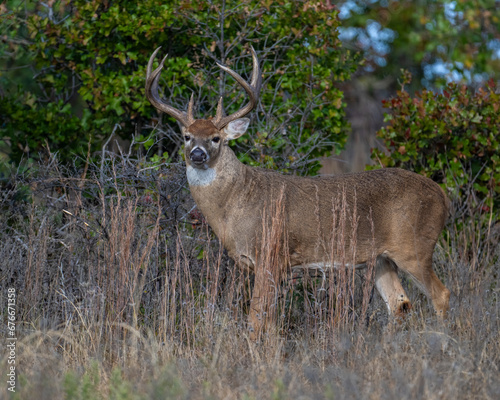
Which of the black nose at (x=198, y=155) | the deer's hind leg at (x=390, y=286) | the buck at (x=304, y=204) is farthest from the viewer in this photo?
the deer's hind leg at (x=390, y=286)

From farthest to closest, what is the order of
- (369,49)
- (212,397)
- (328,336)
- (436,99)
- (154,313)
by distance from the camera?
(369,49) < (436,99) < (154,313) < (328,336) < (212,397)

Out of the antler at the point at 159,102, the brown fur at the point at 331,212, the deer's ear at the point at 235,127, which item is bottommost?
the brown fur at the point at 331,212

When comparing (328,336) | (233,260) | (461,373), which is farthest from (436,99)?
(461,373)

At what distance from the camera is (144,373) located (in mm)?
4449

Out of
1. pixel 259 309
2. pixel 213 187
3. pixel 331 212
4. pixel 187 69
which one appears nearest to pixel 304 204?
pixel 331 212

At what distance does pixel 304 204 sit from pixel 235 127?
0.86 m

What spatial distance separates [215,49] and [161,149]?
3.95 feet

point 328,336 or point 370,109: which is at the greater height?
point 370,109

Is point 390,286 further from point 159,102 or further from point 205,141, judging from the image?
point 159,102

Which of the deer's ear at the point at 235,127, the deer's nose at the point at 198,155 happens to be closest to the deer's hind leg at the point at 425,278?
the deer's ear at the point at 235,127

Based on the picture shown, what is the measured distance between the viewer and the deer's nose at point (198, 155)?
5.85 metres

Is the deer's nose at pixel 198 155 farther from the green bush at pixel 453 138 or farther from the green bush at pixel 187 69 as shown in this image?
the green bush at pixel 453 138

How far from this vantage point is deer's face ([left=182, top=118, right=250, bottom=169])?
5.89m

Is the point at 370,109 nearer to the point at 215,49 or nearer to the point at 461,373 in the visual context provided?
the point at 215,49
